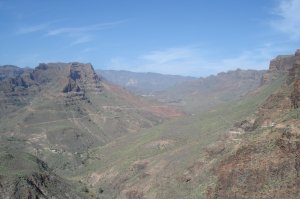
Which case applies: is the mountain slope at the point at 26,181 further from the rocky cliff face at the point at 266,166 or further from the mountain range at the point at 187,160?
the rocky cliff face at the point at 266,166

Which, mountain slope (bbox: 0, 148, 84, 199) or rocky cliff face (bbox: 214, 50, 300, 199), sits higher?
rocky cliff face (bbox: 214, 50, 300, 199)

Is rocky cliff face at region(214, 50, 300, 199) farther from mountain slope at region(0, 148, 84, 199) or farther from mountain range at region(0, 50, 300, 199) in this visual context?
mountain slope at region(0, 148, 84, 199)

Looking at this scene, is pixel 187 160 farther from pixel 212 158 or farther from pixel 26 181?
pixel 26 181

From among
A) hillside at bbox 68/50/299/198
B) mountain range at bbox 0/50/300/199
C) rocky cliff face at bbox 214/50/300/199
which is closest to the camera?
rocky cliff face at bbox 214/50/300/199

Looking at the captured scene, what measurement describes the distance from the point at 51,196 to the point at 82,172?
2410 inches

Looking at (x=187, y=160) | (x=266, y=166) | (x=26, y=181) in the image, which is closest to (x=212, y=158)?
(x=187, y=160)

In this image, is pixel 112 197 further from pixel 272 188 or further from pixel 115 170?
pixel 272 188

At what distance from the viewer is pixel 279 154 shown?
63.2 metres

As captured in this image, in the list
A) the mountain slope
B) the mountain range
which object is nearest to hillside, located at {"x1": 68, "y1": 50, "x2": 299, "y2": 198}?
the mountain range

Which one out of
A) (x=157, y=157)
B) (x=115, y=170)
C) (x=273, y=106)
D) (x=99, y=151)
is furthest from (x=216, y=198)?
(x=99, y=151)

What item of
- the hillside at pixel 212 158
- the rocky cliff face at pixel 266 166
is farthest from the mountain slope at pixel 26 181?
the rocky cliff face at pixel 266 166

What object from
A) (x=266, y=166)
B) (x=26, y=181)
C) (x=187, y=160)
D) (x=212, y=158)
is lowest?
(x=26, y=181)

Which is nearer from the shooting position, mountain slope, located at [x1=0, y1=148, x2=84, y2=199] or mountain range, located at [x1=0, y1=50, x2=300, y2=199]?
mountain range, located at [x1=0, y1=50, x2=300, y2=199]

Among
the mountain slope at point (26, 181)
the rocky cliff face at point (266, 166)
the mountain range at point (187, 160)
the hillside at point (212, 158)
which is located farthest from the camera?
the mountain slope at point (26, 181)
